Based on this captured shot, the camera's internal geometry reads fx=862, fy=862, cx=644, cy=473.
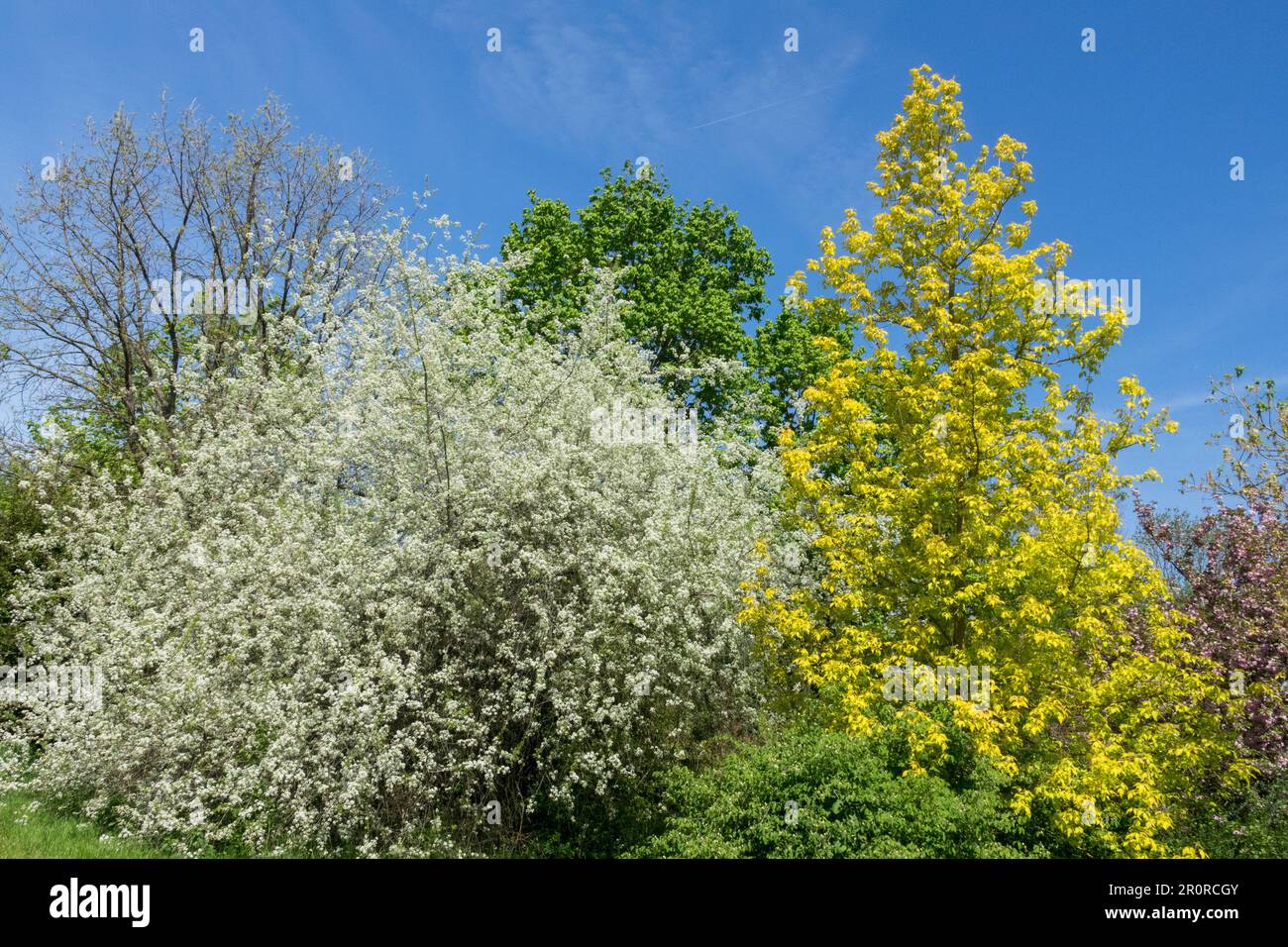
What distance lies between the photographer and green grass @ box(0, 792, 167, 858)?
804 centimetres

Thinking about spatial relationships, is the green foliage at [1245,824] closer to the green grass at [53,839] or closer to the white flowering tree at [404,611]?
the white flowering tree at [404,611]

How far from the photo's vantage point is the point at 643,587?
31.5 feet

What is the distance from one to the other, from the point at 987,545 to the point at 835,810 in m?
3.76

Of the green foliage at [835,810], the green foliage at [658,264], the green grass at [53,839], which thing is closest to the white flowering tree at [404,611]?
the green grass at [53,839]

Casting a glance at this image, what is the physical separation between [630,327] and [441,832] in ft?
43.7

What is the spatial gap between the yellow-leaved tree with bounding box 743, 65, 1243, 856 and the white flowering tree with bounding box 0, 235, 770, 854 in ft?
5.43

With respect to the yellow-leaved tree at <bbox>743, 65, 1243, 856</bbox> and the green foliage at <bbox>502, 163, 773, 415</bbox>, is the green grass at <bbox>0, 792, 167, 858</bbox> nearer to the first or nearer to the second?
the yellow-leaved tree at <bbox>743, 65, 1243, 856</bbox>

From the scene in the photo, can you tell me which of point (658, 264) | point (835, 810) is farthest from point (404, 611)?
point (658, 264)

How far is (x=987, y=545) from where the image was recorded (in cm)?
995

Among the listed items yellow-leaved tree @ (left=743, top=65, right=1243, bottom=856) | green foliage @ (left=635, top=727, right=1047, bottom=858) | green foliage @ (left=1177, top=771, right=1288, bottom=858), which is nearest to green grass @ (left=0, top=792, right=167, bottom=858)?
green foliage @ (left=635, top=727, right=1047, bottom=858)

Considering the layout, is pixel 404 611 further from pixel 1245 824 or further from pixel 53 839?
pixel 1245 824

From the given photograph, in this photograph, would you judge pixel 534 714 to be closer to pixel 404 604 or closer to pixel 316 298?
pixel 404 604

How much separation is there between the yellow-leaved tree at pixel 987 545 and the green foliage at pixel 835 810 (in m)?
0.44
